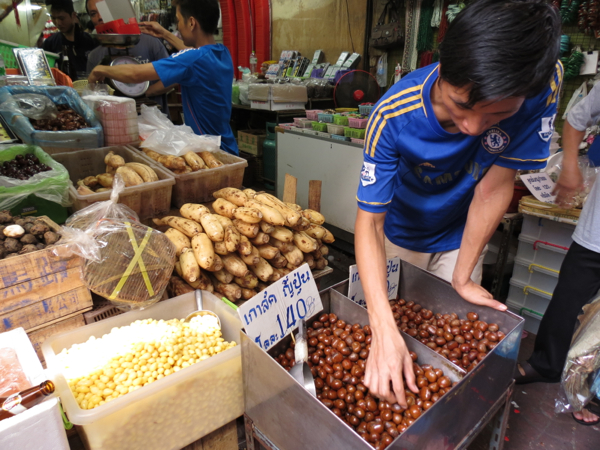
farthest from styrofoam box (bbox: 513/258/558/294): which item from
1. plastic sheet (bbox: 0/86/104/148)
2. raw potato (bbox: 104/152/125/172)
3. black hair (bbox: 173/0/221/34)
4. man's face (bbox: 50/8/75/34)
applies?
man's face (bbox: 50/8/75/34)

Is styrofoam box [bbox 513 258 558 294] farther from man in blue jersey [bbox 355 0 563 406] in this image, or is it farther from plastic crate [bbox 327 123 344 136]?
plastic crate [bbox 327 123 344 136]

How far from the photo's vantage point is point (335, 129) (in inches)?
174

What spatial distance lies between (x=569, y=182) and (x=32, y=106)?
339 cm

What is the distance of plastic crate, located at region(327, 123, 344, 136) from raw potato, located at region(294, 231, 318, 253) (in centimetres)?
256

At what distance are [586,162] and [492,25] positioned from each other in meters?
2.37

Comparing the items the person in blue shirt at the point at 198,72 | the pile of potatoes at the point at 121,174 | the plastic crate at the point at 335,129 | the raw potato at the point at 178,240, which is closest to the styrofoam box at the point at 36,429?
the raw potato at the point at 178,240

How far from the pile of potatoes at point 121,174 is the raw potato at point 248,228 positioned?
61 centimetres

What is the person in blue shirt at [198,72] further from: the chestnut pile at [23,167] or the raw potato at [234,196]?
the raw potato at [234,196]

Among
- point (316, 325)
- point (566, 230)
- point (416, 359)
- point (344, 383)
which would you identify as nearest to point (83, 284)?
point (316, 325)

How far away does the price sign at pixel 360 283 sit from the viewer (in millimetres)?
1624

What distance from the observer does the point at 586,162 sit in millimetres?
2734

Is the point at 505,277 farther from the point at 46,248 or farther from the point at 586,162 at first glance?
the point at 46,248

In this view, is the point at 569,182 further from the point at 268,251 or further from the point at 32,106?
the point at 32,106

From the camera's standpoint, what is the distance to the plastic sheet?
2289 mm
